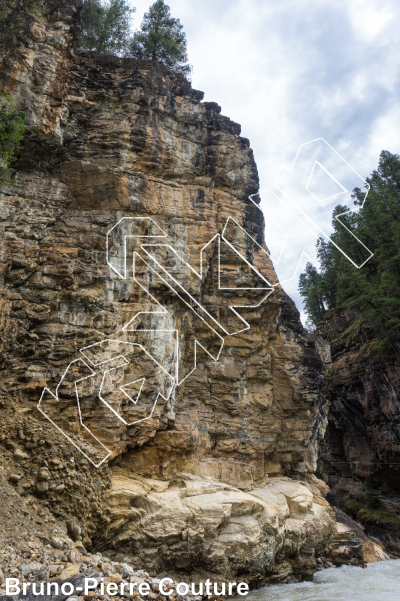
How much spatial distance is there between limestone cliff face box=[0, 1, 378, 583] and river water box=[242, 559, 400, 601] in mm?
534

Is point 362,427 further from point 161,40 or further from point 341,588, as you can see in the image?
point 161,40

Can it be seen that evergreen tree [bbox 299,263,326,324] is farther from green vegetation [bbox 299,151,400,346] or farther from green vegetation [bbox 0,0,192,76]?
green vegetation [bbox 0,0,192,76]

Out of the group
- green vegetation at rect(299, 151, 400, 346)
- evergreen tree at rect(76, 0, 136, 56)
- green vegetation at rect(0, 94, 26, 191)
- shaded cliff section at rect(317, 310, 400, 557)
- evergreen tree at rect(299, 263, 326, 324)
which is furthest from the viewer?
evergreen tree at rect(299, 263, 326, 324)

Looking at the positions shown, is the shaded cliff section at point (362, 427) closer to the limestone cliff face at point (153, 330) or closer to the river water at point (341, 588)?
the river water at point (341, 588)

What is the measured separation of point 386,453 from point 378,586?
1499 cm

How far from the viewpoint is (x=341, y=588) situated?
1180 centimetres

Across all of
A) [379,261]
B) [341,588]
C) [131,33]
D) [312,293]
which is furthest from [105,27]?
[312,293]

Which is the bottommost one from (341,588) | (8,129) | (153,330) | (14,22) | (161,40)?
(341,588)

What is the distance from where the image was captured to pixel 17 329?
10.8 metres

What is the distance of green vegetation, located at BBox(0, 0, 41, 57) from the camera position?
12328mm

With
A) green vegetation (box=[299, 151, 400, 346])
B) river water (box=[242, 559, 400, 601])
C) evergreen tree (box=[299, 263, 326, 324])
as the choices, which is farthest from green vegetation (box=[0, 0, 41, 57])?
evergreen tree (box=[299, 263, 326, 324])

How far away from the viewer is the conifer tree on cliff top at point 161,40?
20422 mm

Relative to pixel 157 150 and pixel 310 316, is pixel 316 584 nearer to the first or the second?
pixel 157 150

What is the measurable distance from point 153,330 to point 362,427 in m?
22.9
